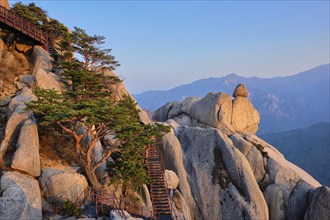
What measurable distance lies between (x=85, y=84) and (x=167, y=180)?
12830 millimetres

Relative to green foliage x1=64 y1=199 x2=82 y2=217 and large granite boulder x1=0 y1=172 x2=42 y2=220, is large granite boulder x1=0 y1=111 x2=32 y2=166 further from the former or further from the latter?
green foliage x1=64 y1=199 x2=82 y2=217

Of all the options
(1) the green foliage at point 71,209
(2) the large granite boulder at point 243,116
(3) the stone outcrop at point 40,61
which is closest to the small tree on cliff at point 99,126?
(1) the green foliage at point 71,209

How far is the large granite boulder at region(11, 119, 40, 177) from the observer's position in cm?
1888

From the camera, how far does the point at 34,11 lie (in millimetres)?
42750

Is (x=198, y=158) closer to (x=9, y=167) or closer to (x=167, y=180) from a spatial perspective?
(x=167, y=180)

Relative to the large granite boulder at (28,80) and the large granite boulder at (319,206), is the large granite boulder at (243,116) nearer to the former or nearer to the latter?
the large granite boulder at (319,206)

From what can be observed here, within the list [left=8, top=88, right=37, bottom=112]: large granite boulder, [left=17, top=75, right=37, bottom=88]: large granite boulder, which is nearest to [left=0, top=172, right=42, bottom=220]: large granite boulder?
[left=8, top=88, right=37, bottom=112]: large granite boulder

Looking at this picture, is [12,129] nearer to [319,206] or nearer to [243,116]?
[319,206]

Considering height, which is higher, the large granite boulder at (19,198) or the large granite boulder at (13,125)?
the large granite boulder at (13,125)

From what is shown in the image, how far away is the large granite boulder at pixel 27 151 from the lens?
18875 millimetres

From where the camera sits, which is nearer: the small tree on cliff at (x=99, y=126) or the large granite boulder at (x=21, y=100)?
the small tree on cliff at (x=99, y=126)

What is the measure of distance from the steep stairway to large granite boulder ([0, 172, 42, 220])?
933 cm

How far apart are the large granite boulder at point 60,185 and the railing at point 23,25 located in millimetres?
21202

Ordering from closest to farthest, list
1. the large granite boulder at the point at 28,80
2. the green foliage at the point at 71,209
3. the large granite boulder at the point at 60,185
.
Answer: the green foliage at the point at 71,209 < the large granite boulder at the point at 60,185 < the large granite boulder at the point at 28,80
